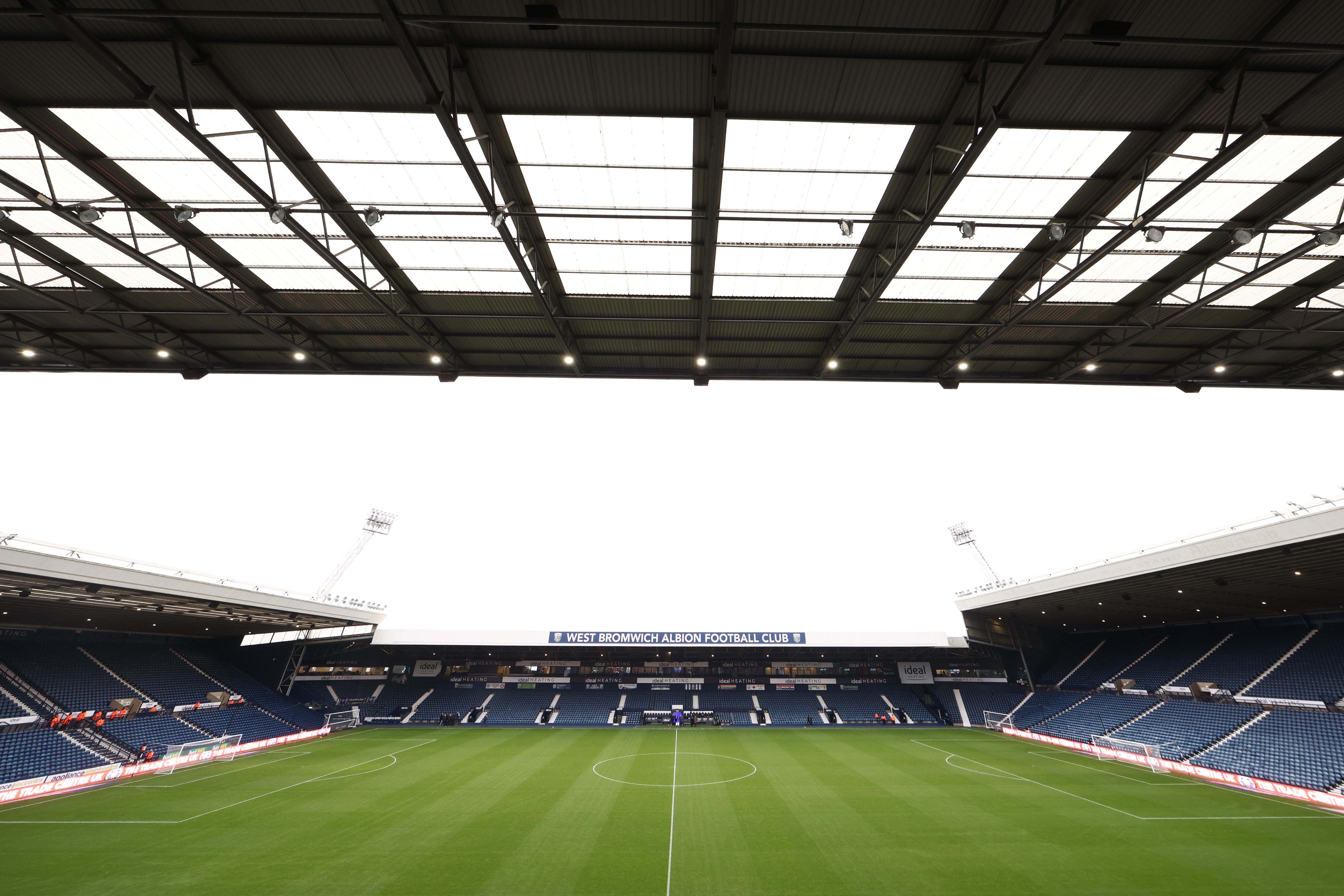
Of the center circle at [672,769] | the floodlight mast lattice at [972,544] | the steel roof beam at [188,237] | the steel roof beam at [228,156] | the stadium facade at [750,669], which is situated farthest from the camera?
the floodlight mast lattice at [972,544]

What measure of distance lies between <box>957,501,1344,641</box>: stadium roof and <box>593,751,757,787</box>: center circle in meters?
18.9

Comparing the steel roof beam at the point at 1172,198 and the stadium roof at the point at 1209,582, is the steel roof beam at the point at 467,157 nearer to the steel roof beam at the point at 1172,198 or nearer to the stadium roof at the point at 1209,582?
the steel roof beam at the point at 1172,198

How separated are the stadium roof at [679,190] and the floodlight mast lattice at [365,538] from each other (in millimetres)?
36843

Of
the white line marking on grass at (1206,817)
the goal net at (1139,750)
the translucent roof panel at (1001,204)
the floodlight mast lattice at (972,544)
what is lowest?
the white line marking on grass at (1206,817)

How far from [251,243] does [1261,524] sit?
31161mm

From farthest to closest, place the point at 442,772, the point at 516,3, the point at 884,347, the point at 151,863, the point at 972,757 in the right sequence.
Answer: the point at 972,757, the point at 442,772, the point at 884,347, the point at 151,863, the point at 516,3

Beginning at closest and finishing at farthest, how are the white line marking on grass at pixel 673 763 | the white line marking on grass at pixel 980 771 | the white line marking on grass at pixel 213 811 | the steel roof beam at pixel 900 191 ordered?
the steel roof beam at pixel 900 191 → the white line marking on grass at pixel 213 811 → the white line marking on grass at pixel 673 763 → the white line marking on grass at pixel 980 771

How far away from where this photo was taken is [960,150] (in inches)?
370

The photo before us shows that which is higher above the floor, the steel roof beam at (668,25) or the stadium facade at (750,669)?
the steel roof beam at (668,25)

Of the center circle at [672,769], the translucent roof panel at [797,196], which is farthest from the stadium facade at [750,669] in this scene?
the translucent roof panel at [797,196]

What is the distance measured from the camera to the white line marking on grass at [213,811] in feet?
47.6

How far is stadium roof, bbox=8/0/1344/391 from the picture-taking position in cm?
782

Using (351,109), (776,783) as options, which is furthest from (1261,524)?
(351,109)

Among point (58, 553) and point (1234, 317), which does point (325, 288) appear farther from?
point (1234, 317)
